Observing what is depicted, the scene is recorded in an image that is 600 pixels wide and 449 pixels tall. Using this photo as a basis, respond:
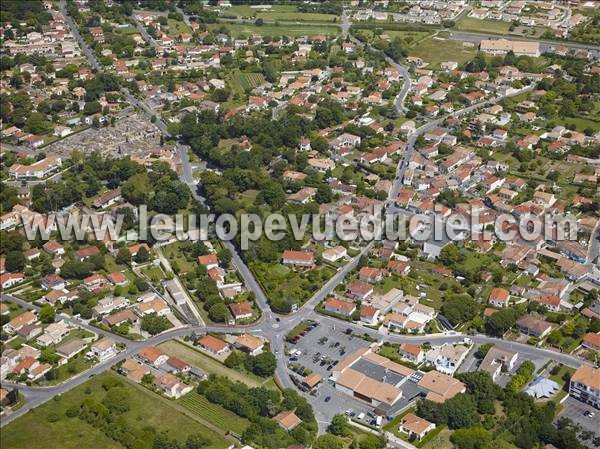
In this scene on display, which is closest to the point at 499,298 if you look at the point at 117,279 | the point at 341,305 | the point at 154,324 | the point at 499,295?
the point at 499,295

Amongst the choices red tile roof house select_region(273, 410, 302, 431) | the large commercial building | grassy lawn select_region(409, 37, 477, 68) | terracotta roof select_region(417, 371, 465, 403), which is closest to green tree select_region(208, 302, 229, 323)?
red tile roof house select_region(273, 410, 302, 431)

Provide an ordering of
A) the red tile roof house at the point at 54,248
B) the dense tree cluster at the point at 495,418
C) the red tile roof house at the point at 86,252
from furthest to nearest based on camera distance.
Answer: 1. the red tile roof house at the point at 54,248
2. the red tile roof house at the point at 86,252
3. the dense tree cluster at the point at 495,418

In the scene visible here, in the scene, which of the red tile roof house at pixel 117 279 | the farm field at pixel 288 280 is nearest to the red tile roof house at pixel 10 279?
the red tile roof house at pixel 117 279

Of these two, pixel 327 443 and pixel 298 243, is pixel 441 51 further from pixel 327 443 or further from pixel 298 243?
pixel 327 443

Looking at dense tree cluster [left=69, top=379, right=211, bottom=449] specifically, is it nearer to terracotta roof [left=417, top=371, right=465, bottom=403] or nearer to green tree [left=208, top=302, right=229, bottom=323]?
green tree [left=208, top=302, right=229, bottom=323]

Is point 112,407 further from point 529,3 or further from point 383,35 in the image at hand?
point 529,3

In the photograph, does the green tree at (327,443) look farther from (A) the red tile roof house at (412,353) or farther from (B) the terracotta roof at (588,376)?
(B) the terracotta roof at (588,376)
